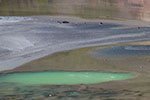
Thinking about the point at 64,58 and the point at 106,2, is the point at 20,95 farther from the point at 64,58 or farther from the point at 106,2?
A: the point at 106,2

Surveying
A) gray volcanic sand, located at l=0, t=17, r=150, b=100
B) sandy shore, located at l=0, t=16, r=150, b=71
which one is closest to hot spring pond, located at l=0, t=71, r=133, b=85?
gray volcanic sand, located at l=0, t=17, r=150, b=100

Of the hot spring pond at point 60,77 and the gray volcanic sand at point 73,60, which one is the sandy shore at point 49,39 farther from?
the hot spring pond at point 60,77

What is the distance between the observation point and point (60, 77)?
37.4 ft

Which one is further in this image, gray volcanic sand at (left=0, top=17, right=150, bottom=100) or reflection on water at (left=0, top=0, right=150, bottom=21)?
reflection on water at (left=0, top=0, right=150, bottom=21)

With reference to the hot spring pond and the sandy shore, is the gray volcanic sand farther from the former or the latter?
the hot spring pond

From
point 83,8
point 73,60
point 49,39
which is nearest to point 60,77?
point 73,60

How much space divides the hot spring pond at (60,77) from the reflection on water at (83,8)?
2143 cm

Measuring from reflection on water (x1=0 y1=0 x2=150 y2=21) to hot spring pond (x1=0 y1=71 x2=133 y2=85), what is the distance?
21432 millimetres

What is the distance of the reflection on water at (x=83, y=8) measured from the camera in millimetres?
33750

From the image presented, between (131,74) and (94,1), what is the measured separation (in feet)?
79.8

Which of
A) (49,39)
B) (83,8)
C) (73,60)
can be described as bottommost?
(83,8)

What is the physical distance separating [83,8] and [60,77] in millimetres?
23844

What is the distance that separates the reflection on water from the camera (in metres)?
33.8

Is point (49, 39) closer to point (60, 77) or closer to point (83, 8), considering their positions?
point (60, 77)
